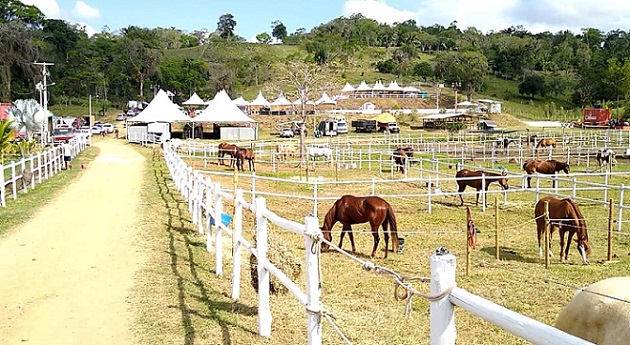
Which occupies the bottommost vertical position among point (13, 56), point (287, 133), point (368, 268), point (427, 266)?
point (427, 266)

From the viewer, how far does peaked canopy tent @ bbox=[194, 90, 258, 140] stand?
1735 inches

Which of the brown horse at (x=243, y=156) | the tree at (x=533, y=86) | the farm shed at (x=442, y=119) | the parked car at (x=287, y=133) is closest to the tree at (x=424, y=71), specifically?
the tree at (x=533, y=86)

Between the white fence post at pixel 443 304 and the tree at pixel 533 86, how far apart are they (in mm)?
105996

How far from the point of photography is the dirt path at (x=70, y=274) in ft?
19.9

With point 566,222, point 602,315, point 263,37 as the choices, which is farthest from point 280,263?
point 263,37

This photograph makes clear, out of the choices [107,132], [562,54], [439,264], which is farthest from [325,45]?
[439,264]

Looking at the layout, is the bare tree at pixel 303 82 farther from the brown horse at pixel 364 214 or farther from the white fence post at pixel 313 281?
the white fence post at pixel 313 281

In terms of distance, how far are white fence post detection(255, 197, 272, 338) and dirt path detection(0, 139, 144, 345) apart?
1304 millimetres

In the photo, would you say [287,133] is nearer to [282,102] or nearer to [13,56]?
[282,102]

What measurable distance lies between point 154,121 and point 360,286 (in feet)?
123

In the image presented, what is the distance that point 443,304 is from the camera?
2531 mm

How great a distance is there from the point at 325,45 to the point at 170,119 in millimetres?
88856

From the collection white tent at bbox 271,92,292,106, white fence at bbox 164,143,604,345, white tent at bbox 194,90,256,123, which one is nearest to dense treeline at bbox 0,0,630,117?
white tent at bbox 271,92,292,106

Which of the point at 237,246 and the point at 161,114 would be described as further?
the point at 161,114
